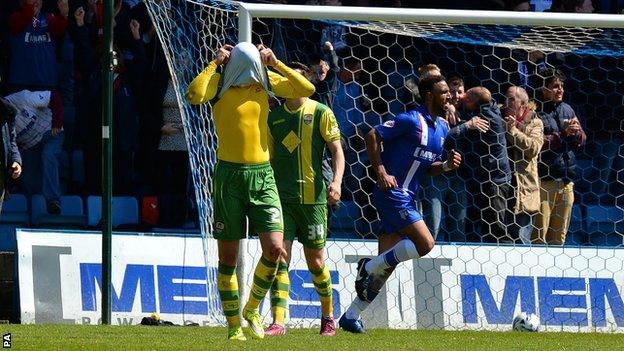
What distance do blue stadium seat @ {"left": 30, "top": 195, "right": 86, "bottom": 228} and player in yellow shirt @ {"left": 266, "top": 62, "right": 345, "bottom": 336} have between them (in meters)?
4.32

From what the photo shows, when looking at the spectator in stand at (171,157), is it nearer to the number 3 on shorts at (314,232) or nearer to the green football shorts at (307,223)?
the green football shorts at (307,223)

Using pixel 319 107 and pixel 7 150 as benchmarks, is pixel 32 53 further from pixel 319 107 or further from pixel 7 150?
pixel 319 107

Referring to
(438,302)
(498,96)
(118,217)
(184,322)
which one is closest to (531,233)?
(438,302)

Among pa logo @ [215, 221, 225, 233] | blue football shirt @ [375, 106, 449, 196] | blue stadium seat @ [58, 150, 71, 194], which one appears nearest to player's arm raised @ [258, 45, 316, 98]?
pa logo @ [215, 221, 225, 233]

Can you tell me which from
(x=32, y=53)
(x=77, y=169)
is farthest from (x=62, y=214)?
(x=32, y=53)

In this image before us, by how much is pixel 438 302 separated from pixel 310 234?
197 centimetres

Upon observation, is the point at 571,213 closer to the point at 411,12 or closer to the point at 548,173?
the point at 548,173

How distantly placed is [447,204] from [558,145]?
3.89 feet

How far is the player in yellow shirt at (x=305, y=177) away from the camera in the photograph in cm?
1084

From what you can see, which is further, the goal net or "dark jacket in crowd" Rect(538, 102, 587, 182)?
"dark jacket in crowd" Rect(538, 102, 587, 182)

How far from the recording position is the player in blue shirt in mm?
10984

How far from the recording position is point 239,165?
9719mm

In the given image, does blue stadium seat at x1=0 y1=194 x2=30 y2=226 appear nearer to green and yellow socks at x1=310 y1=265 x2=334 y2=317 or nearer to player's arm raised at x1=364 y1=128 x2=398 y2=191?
green and yellow socks at x1=310 y1=265 x2=334 y2=317

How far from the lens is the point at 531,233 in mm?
12805
